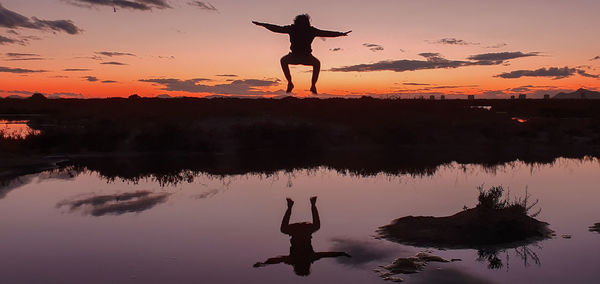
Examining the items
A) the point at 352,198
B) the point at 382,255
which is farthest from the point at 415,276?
the point at 352,198

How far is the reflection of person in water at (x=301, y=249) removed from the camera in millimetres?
9344

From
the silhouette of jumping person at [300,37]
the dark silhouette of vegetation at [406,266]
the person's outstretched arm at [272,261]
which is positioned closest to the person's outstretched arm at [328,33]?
the silhouette of jumping person at [300,37]

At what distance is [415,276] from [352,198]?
7.39 meters

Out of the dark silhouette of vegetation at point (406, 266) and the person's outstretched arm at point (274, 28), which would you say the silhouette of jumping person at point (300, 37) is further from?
the dark silhouette of vegetation at point (406, 266)

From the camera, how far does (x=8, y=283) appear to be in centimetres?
848

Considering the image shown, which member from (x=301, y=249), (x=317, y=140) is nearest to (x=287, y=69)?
(x=301, y=249)

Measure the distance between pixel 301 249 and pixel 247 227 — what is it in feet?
7.58

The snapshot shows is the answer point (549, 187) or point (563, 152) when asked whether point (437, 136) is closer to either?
point (563, 152)

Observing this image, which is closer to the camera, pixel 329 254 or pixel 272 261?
pixel 272 261

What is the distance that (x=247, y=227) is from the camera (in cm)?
1220

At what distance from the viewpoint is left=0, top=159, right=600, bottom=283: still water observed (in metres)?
8.95

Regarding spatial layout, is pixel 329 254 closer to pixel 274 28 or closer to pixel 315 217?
pixel 315 217

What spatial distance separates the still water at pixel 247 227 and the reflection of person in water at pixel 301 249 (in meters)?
0.15

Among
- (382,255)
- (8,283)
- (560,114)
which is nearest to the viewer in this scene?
(8,283)
